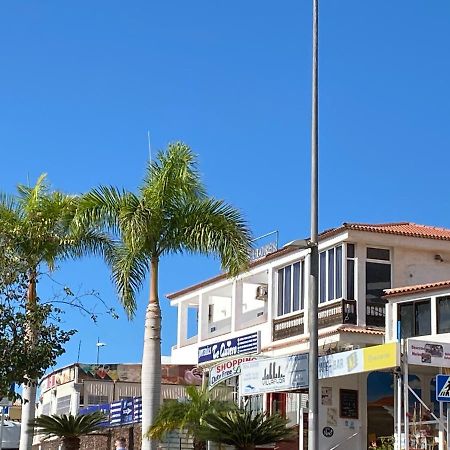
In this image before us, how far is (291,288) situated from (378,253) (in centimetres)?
382

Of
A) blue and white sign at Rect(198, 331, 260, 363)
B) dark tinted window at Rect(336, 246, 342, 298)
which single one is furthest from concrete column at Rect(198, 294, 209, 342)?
dark tinted window at Rect(336, 246, 342, 298)

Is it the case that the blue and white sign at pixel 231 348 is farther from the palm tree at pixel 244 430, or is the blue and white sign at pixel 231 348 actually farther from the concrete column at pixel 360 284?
the palm tree at pixel 244 430

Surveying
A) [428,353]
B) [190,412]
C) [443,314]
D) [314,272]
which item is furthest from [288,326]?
[314,272]

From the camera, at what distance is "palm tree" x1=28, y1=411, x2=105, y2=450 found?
3130 centimetres

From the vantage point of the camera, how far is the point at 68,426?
31.7m

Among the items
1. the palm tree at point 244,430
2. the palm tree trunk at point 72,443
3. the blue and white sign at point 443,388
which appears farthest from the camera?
the palm tree trunk at point 72,443

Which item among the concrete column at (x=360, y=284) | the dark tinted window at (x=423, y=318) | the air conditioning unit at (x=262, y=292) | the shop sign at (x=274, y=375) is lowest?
the shop sign at (x=274, y=375)

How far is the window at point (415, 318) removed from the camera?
2983cm

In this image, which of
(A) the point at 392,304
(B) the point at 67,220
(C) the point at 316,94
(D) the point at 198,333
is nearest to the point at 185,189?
(B) the point at 67,220

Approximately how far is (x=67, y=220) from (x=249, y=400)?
27.4 feet

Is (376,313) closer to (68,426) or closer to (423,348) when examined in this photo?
(423,348)

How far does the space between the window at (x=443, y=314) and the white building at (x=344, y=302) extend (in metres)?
1.84

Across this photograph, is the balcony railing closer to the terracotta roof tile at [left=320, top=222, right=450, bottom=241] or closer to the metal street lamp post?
the terracotta roof tile at [left=320, top=222, right=450, bottom=241]

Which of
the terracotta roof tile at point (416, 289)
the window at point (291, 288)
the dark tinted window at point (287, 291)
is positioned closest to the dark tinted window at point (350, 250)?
the terracotta roof tile at point (416, 289)
